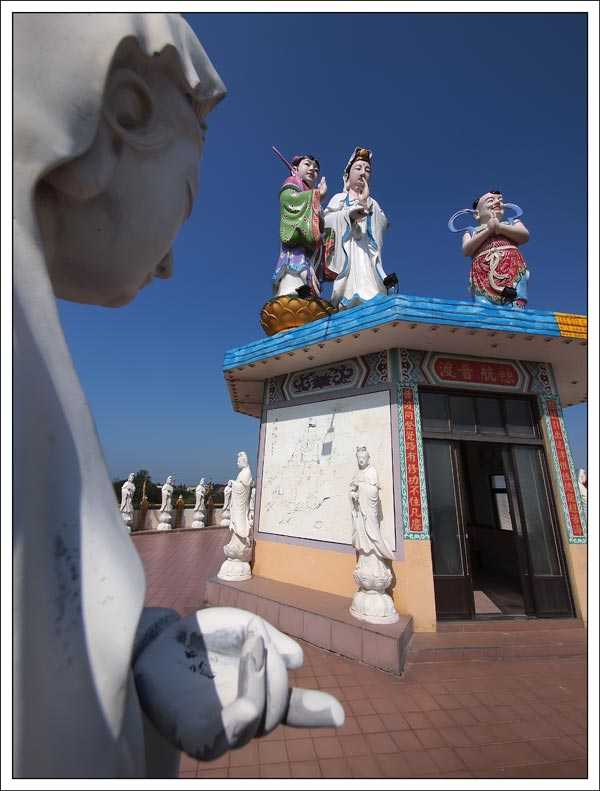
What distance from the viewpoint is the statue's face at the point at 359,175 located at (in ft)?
22.4

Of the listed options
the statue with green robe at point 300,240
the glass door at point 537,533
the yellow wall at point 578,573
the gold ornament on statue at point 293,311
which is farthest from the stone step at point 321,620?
the statue with green robe at point 300,240

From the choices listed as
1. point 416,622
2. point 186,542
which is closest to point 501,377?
point 416,622

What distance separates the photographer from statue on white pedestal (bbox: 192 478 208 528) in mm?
14241

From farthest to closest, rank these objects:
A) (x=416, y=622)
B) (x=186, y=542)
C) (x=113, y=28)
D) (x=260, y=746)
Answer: (x=186, y=542) < (x=416, y=622) < (x=260, y=746) < (x=113, y=28)

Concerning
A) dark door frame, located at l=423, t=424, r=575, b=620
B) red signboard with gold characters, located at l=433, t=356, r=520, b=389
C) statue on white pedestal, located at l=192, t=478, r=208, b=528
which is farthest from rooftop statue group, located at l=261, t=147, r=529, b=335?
statue on white pedestal, located at l=192, t=478, r=208, b=528

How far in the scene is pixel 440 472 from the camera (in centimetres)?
501

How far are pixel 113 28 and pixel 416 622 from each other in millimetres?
5272

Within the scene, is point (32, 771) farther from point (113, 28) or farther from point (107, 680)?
Result: point (113, 28)

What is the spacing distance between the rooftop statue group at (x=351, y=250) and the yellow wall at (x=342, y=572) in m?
3.60

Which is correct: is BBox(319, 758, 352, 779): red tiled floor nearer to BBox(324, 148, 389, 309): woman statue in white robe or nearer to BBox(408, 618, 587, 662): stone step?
BBox(408, 618, 587, 662): stone step

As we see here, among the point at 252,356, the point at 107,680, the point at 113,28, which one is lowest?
the point at 107,680

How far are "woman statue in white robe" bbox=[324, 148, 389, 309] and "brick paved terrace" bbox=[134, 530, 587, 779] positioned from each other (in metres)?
4.95

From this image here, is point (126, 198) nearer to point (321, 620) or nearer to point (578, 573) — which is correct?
point (321, 620)

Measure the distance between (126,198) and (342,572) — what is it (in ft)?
17.0
